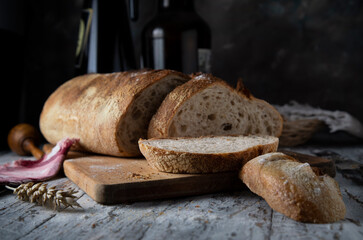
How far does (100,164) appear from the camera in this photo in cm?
217

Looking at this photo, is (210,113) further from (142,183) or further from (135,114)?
(142,183)

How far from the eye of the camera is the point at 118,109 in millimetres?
2285

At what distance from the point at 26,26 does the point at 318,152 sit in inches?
116

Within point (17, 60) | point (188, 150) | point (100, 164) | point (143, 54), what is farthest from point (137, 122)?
point (17, 60)

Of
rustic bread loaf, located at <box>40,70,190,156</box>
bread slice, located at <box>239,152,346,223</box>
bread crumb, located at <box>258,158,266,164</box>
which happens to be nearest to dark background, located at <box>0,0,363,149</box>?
rustic bread loaf, located at <box>40,70,190,156</box>

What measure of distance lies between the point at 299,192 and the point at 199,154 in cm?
51

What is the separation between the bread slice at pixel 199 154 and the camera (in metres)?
1.79

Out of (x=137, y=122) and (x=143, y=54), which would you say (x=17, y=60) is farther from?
(x=137, y=122)

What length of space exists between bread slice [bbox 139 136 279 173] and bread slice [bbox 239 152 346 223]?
220 mm

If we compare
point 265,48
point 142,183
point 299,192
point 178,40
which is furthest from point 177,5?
point 299,192

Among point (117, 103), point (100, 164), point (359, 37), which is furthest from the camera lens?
point (359, 37)

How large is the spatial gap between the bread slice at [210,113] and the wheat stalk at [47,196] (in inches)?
27.5

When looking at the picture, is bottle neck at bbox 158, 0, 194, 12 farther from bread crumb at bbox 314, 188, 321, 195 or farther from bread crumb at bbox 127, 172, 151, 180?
bread crumb at bbox 314, 188, 321, 195

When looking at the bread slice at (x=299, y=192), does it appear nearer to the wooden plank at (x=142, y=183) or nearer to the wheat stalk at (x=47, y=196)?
the wooden plank at (x=142, y=183)
